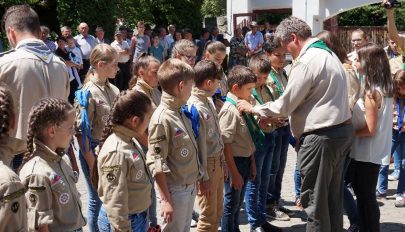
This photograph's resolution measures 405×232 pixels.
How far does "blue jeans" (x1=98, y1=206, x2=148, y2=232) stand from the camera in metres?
3.49

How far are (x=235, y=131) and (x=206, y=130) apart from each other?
1.73ft

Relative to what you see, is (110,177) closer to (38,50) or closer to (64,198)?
(64,198)

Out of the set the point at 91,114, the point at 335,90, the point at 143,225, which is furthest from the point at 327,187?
the point at 91,114

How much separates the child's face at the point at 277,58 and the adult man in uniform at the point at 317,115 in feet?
3.56

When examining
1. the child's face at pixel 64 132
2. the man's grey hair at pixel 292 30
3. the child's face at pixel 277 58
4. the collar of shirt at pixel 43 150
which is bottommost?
the collar of shirt at pixel 43 150

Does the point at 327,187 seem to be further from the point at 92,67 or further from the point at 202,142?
the point at 92,67

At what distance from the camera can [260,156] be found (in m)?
5.15

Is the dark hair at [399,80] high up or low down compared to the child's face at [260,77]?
down

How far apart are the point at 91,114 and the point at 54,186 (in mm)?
1695

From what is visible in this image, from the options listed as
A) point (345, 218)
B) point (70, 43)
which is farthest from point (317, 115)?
point (70, 43)

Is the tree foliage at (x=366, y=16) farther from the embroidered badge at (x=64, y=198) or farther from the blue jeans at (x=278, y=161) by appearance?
the embroidered badge at (x=64, y=198)

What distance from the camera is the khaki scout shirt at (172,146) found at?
12.3 feet

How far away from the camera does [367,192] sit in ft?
15.4

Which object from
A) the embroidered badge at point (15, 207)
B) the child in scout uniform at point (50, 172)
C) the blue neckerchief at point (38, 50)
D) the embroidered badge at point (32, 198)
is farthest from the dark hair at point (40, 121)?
the blue neckerchief at point (38, 50)
